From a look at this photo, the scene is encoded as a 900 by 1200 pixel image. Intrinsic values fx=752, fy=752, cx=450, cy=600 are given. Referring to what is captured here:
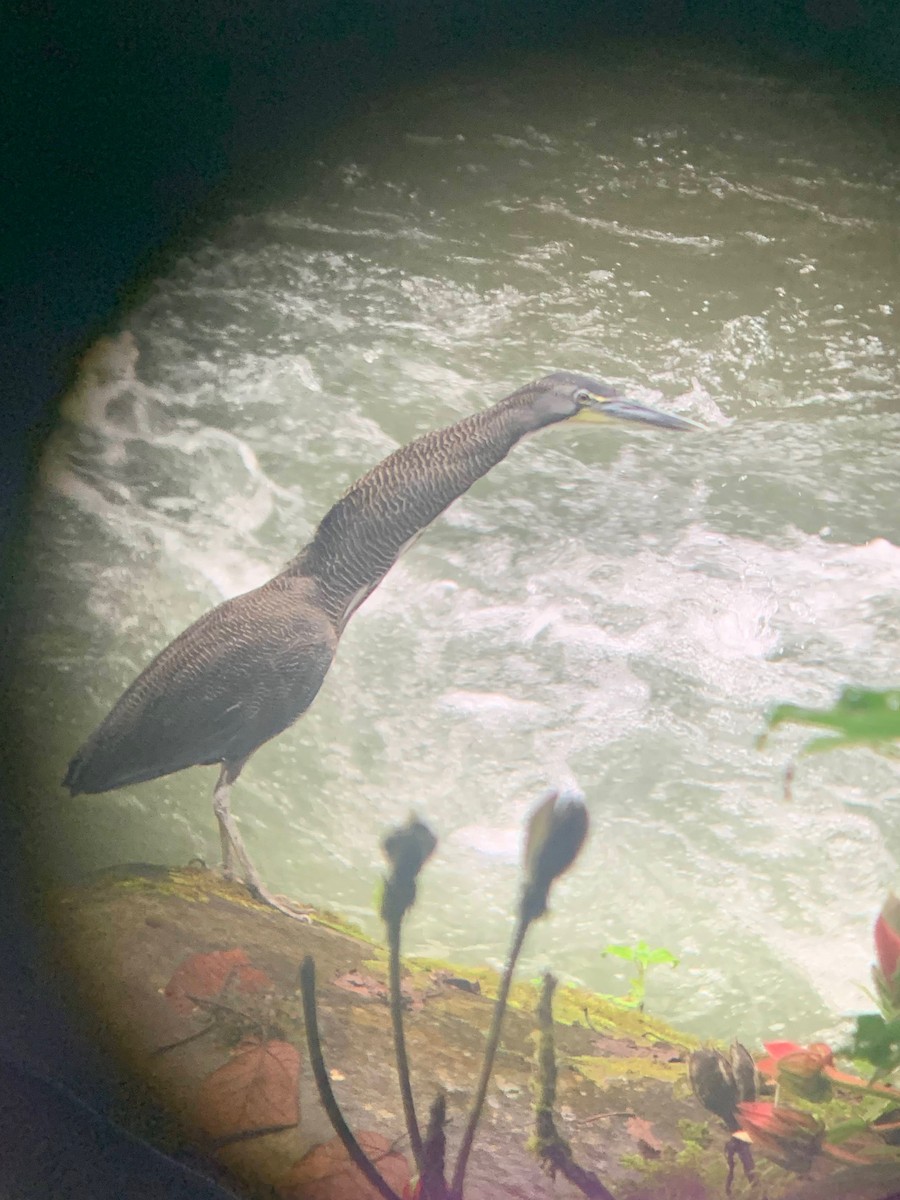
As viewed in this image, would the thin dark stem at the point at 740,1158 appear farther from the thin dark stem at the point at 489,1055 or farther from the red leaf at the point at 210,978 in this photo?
the red leaf at the point at 210,978

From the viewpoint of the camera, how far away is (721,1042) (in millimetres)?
1361

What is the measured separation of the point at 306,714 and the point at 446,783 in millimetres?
354

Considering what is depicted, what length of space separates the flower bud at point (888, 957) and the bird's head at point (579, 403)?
995 millimetres

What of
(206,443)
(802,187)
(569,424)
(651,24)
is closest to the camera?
(651,24)

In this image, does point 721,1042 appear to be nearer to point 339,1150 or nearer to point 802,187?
point 339,1150

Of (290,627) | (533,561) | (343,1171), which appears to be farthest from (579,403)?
(343,1171)

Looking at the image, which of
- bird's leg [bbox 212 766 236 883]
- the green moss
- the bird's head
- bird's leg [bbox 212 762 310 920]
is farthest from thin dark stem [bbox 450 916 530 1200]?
the bird's head

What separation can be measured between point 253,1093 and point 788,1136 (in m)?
0.86

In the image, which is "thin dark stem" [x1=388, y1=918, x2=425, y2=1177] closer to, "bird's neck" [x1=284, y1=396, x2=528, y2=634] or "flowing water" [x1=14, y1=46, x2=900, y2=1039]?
"flowing water" [x1=14, y1=46, x2=900, y2=1039]

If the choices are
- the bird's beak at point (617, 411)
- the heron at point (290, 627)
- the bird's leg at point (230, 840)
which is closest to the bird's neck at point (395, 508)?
the heron at point (290, 627)

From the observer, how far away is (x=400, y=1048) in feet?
4.21

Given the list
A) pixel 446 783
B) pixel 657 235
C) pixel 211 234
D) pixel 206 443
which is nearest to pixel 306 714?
pixel 446 783

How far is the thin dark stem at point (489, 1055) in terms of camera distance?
119 centimetres

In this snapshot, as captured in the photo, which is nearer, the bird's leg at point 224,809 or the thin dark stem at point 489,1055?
the thin dark stem at point 489,1055
